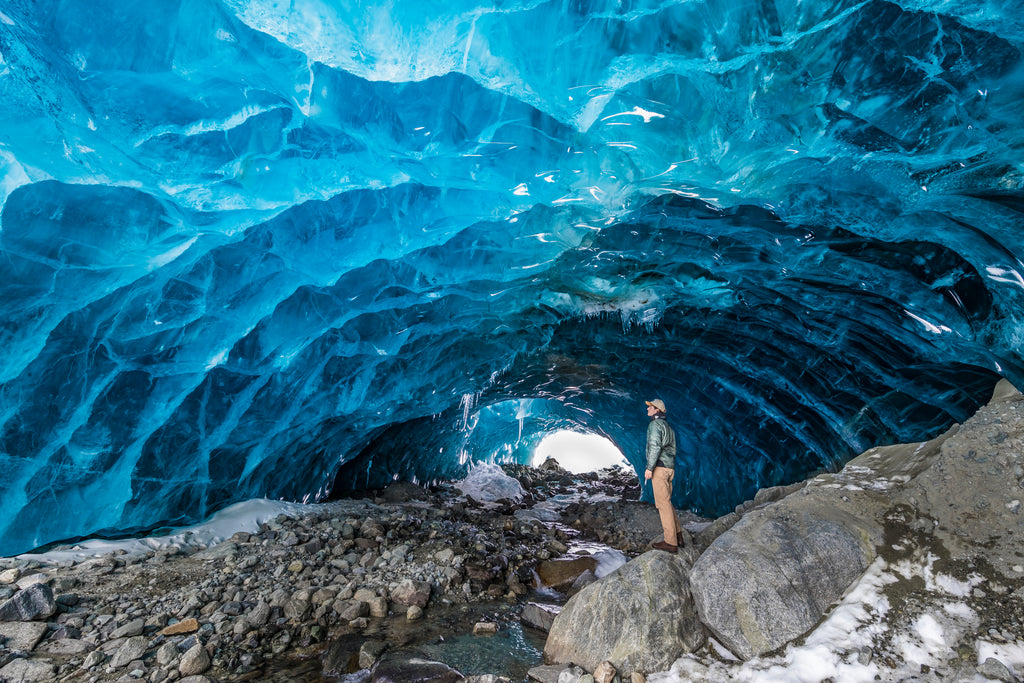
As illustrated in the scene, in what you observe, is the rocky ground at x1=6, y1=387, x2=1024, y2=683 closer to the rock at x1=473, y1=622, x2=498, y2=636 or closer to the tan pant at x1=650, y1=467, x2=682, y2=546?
the rock at x1=473, y1=622, x2=498, y2=636

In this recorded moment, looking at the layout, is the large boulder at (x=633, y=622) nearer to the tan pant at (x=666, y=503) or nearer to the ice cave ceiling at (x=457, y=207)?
the tan pant at (x=666, y=503)

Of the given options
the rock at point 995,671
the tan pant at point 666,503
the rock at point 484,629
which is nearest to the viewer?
the rock at point 995,671

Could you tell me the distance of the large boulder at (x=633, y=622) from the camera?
370 cm

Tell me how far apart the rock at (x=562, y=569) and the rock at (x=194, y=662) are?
4157mm

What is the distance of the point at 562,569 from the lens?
6949mm

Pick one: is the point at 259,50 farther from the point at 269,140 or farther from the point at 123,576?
the point at 123,576

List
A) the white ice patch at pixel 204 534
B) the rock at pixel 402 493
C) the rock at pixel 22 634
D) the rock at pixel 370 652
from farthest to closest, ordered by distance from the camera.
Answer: the rock at pixel 402 493
the white ice patch at pixel 204 534
the rock at pixel 370 652
the rock at pixel 22 634

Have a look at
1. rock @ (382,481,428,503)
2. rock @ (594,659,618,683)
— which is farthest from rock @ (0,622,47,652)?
rock @ (382,481,428,503)

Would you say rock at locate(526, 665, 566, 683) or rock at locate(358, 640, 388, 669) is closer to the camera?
rock at locate(526, 665, 566, 683)

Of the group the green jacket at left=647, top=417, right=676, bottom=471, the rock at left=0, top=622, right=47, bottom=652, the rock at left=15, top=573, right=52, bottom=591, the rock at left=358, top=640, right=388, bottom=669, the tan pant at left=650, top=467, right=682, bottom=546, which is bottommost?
the rock at left=358, top=640, right=388, bottom=669

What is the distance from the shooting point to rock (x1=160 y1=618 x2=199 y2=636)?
14.0ft

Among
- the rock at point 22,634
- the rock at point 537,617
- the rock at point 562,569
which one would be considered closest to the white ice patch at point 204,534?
the rock at point 22,634

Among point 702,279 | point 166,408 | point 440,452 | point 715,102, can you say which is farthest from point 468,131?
point 440,452

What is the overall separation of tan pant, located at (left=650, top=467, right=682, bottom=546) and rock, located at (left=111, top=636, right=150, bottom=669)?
14.3ft
